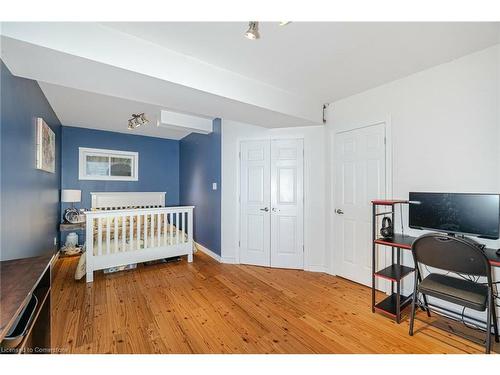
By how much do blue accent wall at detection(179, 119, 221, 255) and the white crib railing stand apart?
44 cm

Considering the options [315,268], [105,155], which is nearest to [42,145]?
[105,155]

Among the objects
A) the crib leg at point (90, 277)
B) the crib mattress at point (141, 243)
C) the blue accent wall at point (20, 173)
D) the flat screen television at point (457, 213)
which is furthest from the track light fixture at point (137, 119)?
the flat screen television at point (457, 213)

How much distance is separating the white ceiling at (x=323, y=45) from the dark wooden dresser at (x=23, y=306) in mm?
1670

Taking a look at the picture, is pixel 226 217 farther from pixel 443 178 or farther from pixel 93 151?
pixel 93 151

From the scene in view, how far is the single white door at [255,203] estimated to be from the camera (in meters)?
3.43

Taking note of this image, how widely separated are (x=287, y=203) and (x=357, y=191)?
38.8 inches

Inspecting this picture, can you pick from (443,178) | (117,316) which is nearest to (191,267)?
(117,316)

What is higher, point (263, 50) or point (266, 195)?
point (263, 50)

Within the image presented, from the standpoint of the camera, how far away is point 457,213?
72.4 inches

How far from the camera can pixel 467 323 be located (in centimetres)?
193

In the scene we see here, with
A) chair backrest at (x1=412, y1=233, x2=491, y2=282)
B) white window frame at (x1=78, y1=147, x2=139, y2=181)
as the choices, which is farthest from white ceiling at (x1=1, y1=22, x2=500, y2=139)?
white window frame at (x1=78, y1=147, x2=139, y2=181)

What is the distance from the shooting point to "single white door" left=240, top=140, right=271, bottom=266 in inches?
135

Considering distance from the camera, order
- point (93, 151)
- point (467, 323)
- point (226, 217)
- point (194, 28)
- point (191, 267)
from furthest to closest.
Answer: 1. point (93, 151)
2. point (226, 217)
3. point (191, 267)
4. point (467, 323)
5. point (194, 28)

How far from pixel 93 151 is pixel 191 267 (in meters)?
3.26
